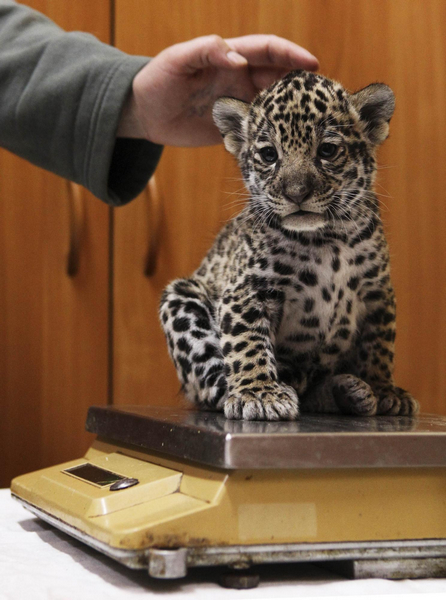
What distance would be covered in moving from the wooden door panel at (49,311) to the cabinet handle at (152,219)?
14cm

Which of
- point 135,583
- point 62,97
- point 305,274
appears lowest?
point 135,583

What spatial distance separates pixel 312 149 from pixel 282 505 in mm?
606

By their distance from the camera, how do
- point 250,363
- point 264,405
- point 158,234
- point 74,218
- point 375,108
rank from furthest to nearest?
point 158,234 → point 74,218 → point 375,108 → point 250,363 → point 264,405

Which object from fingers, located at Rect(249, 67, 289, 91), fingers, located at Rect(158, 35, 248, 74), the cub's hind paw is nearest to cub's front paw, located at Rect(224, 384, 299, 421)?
the cub's hind paw

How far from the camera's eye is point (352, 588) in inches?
32.3

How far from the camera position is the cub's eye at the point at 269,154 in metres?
1.26

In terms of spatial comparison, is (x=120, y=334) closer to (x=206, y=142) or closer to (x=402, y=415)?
(x=206, y=142)

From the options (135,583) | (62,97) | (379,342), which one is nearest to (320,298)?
(379,342)

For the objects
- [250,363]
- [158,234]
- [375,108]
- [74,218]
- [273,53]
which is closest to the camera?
[250,363]

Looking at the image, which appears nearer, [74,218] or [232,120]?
[232,120]

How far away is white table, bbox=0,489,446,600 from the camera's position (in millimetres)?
790

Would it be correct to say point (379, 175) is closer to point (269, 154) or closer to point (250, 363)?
point (269, 154)

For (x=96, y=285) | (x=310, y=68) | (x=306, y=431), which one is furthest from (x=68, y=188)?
(x=306, y=431)

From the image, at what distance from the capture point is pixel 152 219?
2.14 m
